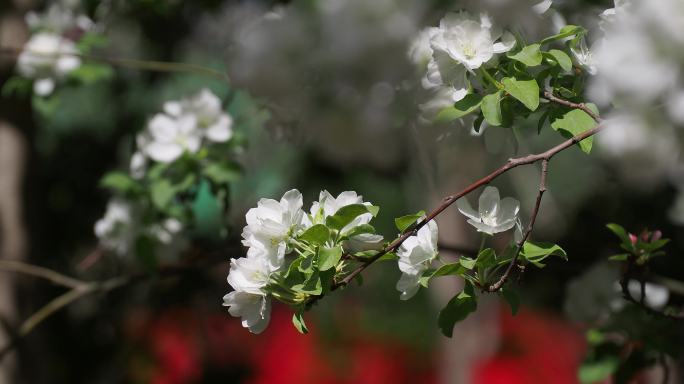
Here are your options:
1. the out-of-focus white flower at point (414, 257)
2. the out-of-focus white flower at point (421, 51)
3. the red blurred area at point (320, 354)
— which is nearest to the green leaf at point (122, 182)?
the out-of-focus white flower at point (421, 51)

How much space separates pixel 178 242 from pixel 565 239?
0.97 meters

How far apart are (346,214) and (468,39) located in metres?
0.21

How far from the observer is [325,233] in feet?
2.60

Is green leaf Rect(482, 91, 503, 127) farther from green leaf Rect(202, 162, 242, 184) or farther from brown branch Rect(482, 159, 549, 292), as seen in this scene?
green leaf Rect(202, 162, 242, 184)

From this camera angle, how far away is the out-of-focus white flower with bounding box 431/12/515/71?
84 cm

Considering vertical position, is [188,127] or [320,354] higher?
[188,127]

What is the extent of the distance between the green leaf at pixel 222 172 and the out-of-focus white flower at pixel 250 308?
1.82 feet

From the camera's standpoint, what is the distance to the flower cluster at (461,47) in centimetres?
84

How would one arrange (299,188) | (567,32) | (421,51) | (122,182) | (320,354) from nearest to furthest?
(567,32) < (421,51) < (122,182) < (299,188) < (320,354)

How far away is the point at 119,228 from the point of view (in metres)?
1.61

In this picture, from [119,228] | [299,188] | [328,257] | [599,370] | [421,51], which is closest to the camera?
[328,257]

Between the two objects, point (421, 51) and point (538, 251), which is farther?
point (421, 51)

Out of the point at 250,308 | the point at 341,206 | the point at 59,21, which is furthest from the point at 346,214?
the point at 59,21

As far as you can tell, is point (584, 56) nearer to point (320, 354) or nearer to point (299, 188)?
point (299, 188)
